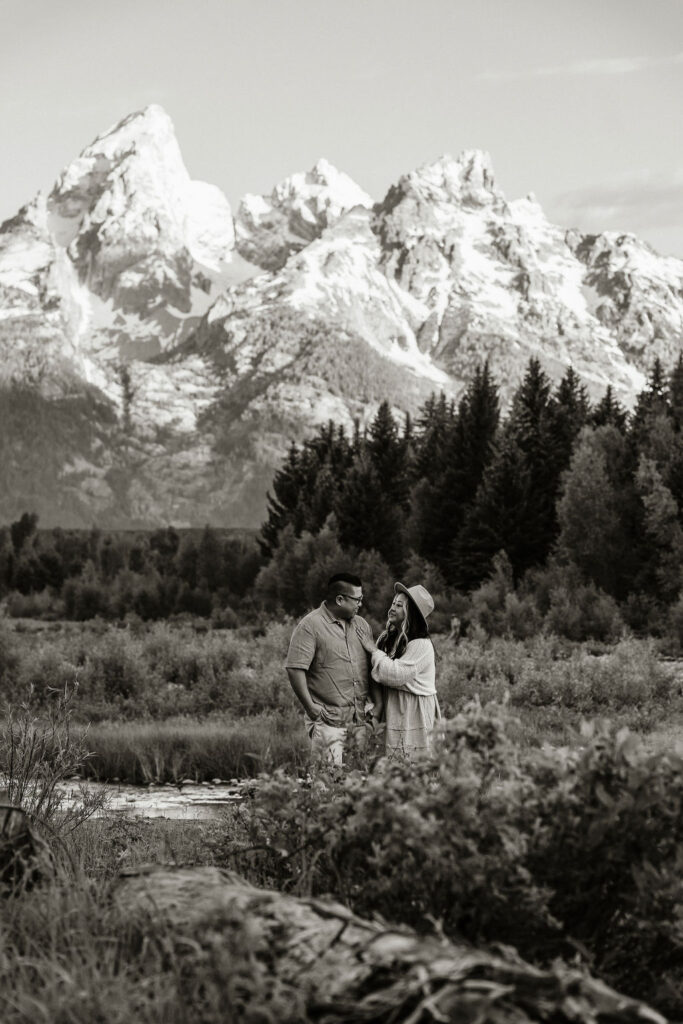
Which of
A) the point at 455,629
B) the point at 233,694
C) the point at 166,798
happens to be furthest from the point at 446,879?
the point at 455,629

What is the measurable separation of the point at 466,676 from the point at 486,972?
75.7 ft

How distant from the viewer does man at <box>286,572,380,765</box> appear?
9.02 meters

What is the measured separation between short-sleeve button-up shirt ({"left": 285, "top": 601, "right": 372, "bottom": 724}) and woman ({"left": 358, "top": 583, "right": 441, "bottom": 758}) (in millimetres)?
169

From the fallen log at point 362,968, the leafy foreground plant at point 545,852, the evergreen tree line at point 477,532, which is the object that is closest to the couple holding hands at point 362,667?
the leafy foreground plant at point 545,852

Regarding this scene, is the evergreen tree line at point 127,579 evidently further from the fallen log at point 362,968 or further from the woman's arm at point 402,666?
the fallen log at point 362,968

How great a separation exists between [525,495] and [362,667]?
40938mm

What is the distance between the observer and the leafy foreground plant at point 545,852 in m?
4.36

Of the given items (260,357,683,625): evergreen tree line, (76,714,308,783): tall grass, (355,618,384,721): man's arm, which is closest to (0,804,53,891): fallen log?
(355,618,384,721): man's arm

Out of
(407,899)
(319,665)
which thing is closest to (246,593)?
(319,665)

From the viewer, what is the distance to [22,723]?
822cm

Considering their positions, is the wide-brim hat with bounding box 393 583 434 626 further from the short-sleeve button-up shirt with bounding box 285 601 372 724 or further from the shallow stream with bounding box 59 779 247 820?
the shallow stream with bounding box 59 779 247 820

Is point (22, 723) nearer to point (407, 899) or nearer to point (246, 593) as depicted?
point (407, 899)

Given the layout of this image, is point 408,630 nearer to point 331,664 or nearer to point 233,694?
point 331,664

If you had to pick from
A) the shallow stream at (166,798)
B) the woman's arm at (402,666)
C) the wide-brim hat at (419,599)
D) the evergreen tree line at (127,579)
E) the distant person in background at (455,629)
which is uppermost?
the wide-brim hat at (419,599)
